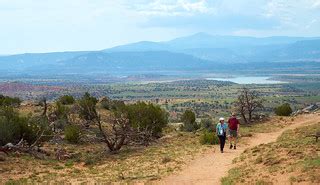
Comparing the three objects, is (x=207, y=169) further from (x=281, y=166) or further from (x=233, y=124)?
(x=233, y=124)

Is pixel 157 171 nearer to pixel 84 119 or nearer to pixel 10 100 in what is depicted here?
pixel 84 119

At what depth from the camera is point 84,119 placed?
40.9 metres

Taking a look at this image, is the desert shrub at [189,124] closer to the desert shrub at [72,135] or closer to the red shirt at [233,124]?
the desert shrub at [72,135]

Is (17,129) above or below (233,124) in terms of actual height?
below

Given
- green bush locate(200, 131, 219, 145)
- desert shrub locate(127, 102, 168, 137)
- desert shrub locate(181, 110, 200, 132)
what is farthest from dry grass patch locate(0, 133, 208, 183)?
desert shrub locate(181, 110, 200, 132)

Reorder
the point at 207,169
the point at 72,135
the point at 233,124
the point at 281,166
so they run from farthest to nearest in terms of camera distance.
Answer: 1. the point at 72,135
2. the point at 233,124
3. the point at 207,169
4. the point at 281,166

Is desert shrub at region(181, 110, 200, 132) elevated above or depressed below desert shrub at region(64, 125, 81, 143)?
below

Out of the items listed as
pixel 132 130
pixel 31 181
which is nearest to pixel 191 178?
pixel 31 181

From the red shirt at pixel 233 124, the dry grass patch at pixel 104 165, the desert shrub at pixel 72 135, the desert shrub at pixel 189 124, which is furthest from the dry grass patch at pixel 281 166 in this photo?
the desert shrub at pixel 189 124

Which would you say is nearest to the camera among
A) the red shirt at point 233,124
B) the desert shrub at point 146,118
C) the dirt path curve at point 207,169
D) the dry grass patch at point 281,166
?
the dry grass patch at point 281,166

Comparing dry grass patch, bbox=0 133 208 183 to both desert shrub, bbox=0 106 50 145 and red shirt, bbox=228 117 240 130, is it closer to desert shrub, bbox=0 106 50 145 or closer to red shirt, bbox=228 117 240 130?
desert shrub, bbox=0 106 50 145

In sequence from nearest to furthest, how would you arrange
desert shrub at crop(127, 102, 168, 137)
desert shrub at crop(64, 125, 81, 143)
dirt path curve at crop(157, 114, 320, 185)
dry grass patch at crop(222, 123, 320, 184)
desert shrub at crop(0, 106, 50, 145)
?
dry grass patch at crop(222, 123, 320, 184), dirt path curve at crop(157, 114, 320, 185), desert shrub at crop(0, 106, 50, 145), desert shrub at crop(64, 125, 81, 143), desert shrub at crop(127, 102, 168, 137)

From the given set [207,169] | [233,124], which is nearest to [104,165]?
[207,169]

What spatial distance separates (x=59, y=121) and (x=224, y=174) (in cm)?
2172
